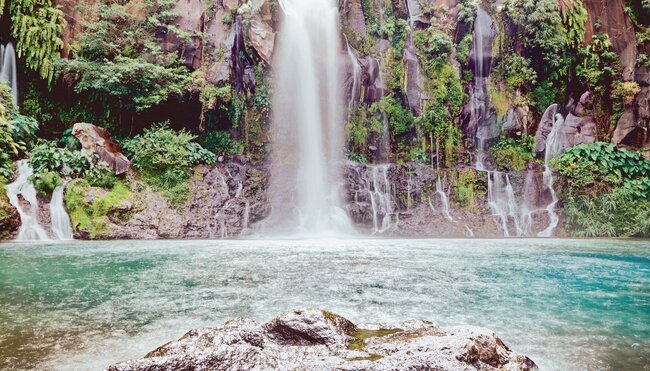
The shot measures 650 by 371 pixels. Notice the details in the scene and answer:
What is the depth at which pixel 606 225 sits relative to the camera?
43.1 ft

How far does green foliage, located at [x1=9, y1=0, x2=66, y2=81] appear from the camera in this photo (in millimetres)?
13672

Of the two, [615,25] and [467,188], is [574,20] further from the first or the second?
[467,188]

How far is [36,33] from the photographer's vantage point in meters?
13.7

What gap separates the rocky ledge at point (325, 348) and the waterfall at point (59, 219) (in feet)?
35.0

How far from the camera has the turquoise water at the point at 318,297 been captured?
2812 millimetres

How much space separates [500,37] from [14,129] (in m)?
17.3

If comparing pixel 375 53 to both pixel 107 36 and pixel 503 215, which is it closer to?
pixel 503 215

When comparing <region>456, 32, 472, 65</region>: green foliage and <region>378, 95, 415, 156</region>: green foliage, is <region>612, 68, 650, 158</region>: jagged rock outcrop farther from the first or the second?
<region>378, 95, 415, 156</region>: green foliage

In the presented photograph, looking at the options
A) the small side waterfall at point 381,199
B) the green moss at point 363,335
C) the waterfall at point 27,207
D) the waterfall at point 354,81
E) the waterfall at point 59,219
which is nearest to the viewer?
the green moss at point 363,335

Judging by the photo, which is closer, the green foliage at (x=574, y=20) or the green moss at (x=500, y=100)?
the green foliage at (x=574, y=20)

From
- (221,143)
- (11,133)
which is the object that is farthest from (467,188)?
(11,133)

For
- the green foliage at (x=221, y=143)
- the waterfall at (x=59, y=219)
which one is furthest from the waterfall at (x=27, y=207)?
the green foliage at (x=221, y=143)

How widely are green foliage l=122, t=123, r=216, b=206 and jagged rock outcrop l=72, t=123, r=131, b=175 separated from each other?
48 cm

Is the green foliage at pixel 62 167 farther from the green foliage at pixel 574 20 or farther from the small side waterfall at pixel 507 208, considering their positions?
the green foliage at pixel 574 20
